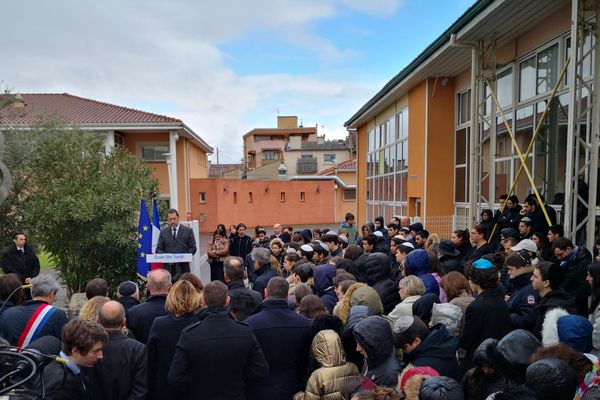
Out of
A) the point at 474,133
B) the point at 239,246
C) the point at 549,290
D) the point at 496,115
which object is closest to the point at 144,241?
the point at 239,246

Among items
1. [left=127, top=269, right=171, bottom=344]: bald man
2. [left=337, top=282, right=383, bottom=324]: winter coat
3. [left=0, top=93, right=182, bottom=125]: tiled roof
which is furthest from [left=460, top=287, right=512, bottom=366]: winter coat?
[left=0, top=93, right=182, bottom=125]: tiled roof

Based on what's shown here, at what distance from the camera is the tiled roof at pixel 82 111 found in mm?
19750

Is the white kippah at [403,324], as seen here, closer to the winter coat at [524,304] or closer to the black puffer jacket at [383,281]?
the winter coat at [524,304]

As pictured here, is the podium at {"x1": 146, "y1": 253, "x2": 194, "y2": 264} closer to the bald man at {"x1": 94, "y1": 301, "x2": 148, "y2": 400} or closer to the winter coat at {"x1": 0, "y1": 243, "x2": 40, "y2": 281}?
the winter coat at {"x1": 0, "y1": 243, "x2": 40, "y2": 281}

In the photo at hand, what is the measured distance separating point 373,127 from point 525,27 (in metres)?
12.2

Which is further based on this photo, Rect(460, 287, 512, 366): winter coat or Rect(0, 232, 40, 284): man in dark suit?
Rect(0, 232, 40, 284): man in dark suit

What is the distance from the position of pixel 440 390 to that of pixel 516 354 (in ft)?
1.86

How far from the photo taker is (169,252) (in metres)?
7.95

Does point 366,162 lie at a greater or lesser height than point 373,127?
lesser

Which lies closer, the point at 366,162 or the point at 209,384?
the point at 209,384

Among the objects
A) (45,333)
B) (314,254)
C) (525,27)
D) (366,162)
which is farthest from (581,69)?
(366,162)

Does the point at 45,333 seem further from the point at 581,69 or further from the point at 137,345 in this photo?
the point at 581,69

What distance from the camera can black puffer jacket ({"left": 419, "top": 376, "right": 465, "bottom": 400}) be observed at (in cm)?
234

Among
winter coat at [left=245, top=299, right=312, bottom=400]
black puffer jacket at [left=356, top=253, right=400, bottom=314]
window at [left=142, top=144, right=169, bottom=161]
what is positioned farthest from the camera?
window at [left=142, top=144, right=169, bottom=161]
